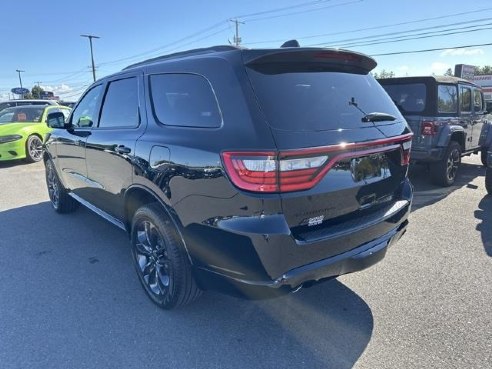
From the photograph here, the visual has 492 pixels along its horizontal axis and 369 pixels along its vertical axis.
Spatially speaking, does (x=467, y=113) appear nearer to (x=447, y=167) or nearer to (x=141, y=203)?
(x=447, y=167)

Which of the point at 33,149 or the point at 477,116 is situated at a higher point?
the point at 477,116

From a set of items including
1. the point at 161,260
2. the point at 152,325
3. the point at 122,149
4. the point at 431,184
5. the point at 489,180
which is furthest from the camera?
the point at 431,184

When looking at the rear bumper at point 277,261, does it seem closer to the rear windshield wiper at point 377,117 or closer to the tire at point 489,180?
the rear windshield wiper at point 377,117

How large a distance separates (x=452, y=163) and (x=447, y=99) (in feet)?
3.77

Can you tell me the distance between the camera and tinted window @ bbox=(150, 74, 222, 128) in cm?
238

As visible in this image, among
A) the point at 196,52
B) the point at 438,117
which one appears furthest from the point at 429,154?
the point at 196,52

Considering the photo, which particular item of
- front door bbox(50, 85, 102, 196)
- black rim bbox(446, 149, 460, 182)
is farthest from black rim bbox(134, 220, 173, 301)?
black rim bbox(446, 149, 460, 182)

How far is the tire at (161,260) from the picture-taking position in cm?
265

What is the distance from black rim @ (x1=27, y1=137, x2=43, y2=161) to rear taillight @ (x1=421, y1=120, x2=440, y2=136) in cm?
958

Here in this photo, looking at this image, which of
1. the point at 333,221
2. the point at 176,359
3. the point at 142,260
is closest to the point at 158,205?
the point at 142,260

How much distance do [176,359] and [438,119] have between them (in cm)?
568

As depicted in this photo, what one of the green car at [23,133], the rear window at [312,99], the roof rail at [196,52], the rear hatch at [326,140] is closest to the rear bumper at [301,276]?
the rear hatch at [326,140]

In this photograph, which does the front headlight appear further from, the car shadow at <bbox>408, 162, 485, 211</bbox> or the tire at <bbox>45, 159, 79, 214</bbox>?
the car shadow at <bbox>408, 162, 485, 211</bbox>

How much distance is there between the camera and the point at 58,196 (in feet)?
17.6
